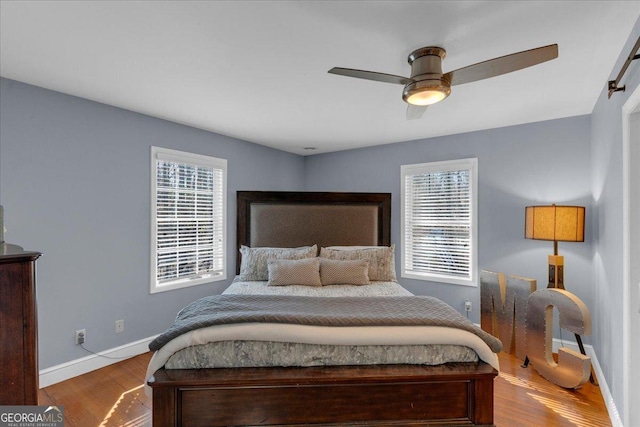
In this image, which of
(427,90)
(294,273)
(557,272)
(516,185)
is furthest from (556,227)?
(294,273)

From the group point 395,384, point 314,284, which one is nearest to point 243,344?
point 395,384

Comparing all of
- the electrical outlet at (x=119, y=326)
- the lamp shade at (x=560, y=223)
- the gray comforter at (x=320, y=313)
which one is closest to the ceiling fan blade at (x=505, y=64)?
the gray comforter at (x=320, y=313)

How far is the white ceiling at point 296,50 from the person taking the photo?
164 centimetres

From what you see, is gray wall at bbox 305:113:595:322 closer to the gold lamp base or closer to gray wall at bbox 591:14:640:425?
gray wall at bbox 591:14:640:425

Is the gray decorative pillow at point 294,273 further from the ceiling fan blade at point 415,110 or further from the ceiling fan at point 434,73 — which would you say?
the ceiling fan at point 434,73

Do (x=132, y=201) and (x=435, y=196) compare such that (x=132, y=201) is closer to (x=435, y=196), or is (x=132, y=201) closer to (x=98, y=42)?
(x=98, y=42)

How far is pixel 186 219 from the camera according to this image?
3.79m

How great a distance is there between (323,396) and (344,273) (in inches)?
60.7

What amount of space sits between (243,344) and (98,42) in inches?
80.6

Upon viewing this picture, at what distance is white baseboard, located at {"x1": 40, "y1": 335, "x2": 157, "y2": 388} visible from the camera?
268 cm

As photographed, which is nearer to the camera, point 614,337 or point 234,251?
point 614,337

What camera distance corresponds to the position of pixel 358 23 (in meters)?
1.73

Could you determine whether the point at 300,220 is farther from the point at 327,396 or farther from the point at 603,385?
the point at 603,385

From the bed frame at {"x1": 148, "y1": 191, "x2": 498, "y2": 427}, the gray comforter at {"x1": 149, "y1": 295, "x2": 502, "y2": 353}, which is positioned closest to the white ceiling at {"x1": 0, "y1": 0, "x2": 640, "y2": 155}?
the gray comforter at {"x1": 149, "y1": 295, "x2": 502, "y2": 353}
